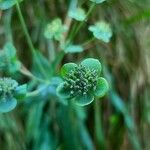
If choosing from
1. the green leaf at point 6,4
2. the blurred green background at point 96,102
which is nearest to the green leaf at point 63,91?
the green leaf at point 6,4

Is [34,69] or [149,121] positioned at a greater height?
[34,69]

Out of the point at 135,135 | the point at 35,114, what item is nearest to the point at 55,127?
the point at 35,114

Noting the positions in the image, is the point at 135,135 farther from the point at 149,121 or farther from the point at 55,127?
the point at 55,127

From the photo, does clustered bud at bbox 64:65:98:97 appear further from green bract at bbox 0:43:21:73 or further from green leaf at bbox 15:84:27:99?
green bract at bbox 0:43:21:73

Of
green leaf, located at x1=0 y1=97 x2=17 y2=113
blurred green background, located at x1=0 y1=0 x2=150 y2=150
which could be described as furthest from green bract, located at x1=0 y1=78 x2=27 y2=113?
blurred green background, located at x1=0 y1=0 x2=150 y2=150

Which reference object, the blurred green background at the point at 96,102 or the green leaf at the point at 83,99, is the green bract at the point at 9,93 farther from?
the blurred green background at the point at 96,102

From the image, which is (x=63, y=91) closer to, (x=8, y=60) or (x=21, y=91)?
(x=21, y=91)
